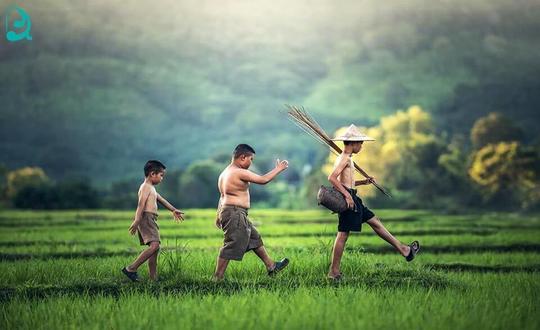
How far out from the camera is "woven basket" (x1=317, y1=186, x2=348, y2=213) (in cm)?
831

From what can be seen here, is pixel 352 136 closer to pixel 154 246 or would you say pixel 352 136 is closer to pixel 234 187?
pixel 234 187

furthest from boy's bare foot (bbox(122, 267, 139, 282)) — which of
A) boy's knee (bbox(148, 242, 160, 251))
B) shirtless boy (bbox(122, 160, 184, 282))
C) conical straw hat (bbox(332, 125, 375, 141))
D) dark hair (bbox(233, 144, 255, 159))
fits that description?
conical straw hat (bbox(332, 125, 375, 141))

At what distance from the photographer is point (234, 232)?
8.25 m

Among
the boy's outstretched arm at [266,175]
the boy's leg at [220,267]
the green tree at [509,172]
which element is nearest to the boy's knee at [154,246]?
the boy's leg at [220,267]

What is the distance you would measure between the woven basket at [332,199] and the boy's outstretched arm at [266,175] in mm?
636

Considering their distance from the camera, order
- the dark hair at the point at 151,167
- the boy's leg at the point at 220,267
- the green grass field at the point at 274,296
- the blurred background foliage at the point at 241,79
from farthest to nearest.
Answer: the blurred background foliage at the point at 241,79 < the dark hair at the point at 151,167 < the boy's leg at the point at 220,267 < the green grass field at the point at 274,296

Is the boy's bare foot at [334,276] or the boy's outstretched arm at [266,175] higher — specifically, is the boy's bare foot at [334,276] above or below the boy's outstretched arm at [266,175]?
below

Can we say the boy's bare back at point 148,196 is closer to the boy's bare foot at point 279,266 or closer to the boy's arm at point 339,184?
the boy's bare foot at point 279,266

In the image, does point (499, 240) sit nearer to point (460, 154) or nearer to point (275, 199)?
point (460, 154)

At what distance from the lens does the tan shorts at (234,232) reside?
8227 mm

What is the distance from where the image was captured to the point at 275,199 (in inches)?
2064

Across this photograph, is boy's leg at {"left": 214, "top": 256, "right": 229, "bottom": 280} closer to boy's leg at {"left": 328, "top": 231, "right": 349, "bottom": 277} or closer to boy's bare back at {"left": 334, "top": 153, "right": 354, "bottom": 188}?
boy's leg at {"left": 328, "top": 231, "right": 349, "bottom": 277}

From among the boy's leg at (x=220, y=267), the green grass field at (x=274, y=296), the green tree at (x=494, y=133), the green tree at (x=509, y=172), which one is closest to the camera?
the green grass field at (x=274, y=296)

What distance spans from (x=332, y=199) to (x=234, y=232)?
111cm
